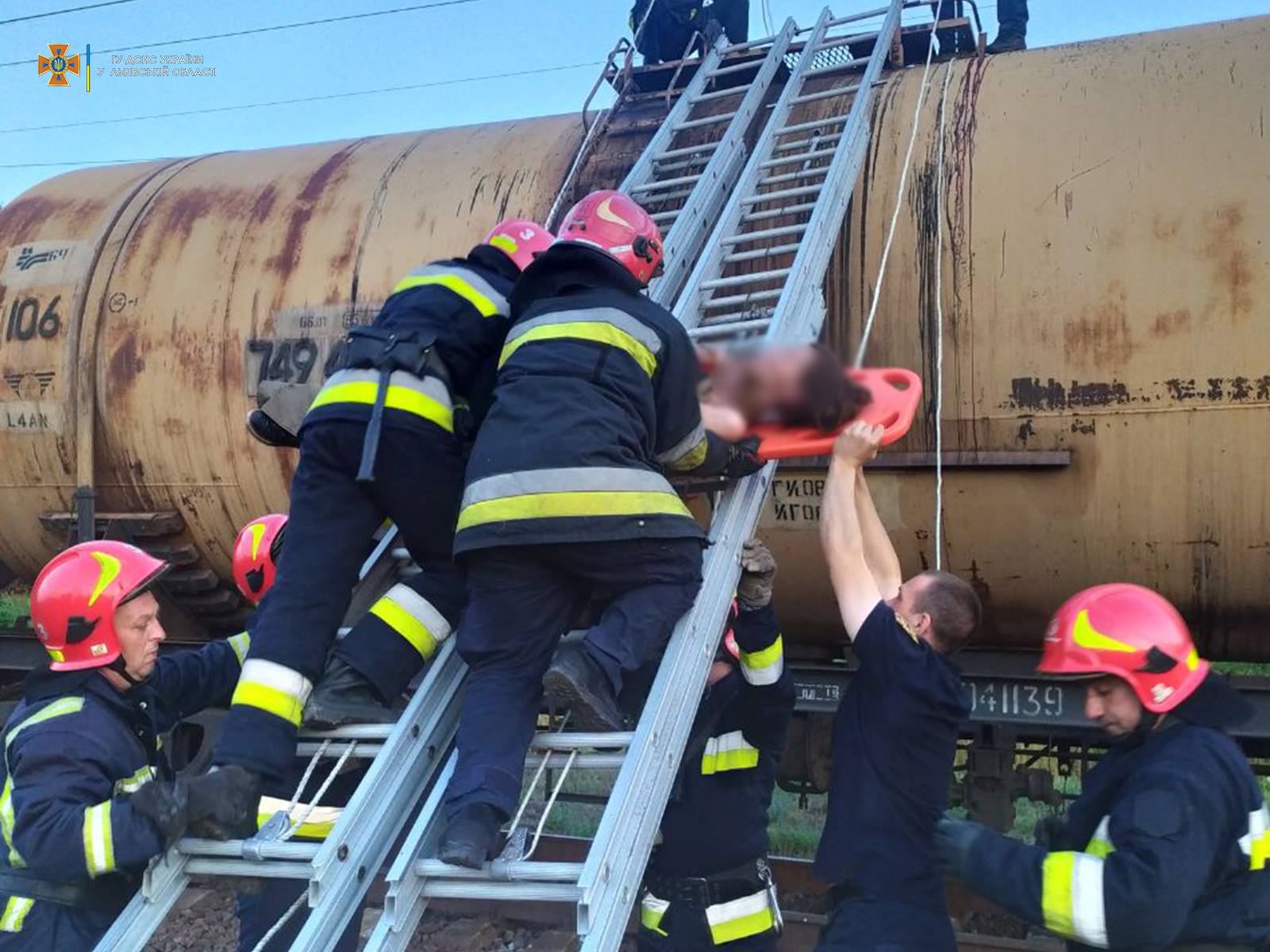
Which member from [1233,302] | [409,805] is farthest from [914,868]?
→ [1233,302]

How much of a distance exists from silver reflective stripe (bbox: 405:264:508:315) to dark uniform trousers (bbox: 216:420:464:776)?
414 mm

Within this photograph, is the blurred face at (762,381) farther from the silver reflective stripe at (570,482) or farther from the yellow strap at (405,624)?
the yellow strap at (405,624)

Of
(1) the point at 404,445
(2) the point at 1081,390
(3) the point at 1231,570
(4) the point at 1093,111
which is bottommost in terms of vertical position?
(1) the point at 404,445

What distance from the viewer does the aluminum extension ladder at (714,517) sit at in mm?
2463

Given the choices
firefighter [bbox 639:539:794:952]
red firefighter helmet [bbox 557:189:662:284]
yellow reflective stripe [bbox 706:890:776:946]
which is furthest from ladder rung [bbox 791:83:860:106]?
yellow reflective stripe [bbox 706:890:776:946]

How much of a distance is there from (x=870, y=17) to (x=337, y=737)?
410cm

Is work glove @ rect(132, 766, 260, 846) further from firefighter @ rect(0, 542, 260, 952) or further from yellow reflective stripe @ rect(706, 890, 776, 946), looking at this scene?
yellow reflective stripe @ rect(706, 890, 776, 946)

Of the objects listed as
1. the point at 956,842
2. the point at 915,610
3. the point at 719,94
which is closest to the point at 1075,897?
the point at 956,842

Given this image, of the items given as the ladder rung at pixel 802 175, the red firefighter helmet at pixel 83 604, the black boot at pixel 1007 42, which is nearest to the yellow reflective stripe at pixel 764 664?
the ladder rung at pixel 802 175

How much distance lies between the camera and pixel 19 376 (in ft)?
19.9

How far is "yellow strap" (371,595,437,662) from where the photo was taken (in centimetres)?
310

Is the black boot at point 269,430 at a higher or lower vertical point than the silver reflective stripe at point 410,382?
higher

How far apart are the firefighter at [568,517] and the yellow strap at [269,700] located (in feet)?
1.59

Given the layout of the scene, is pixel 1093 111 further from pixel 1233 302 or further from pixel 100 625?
pixel 100 625
